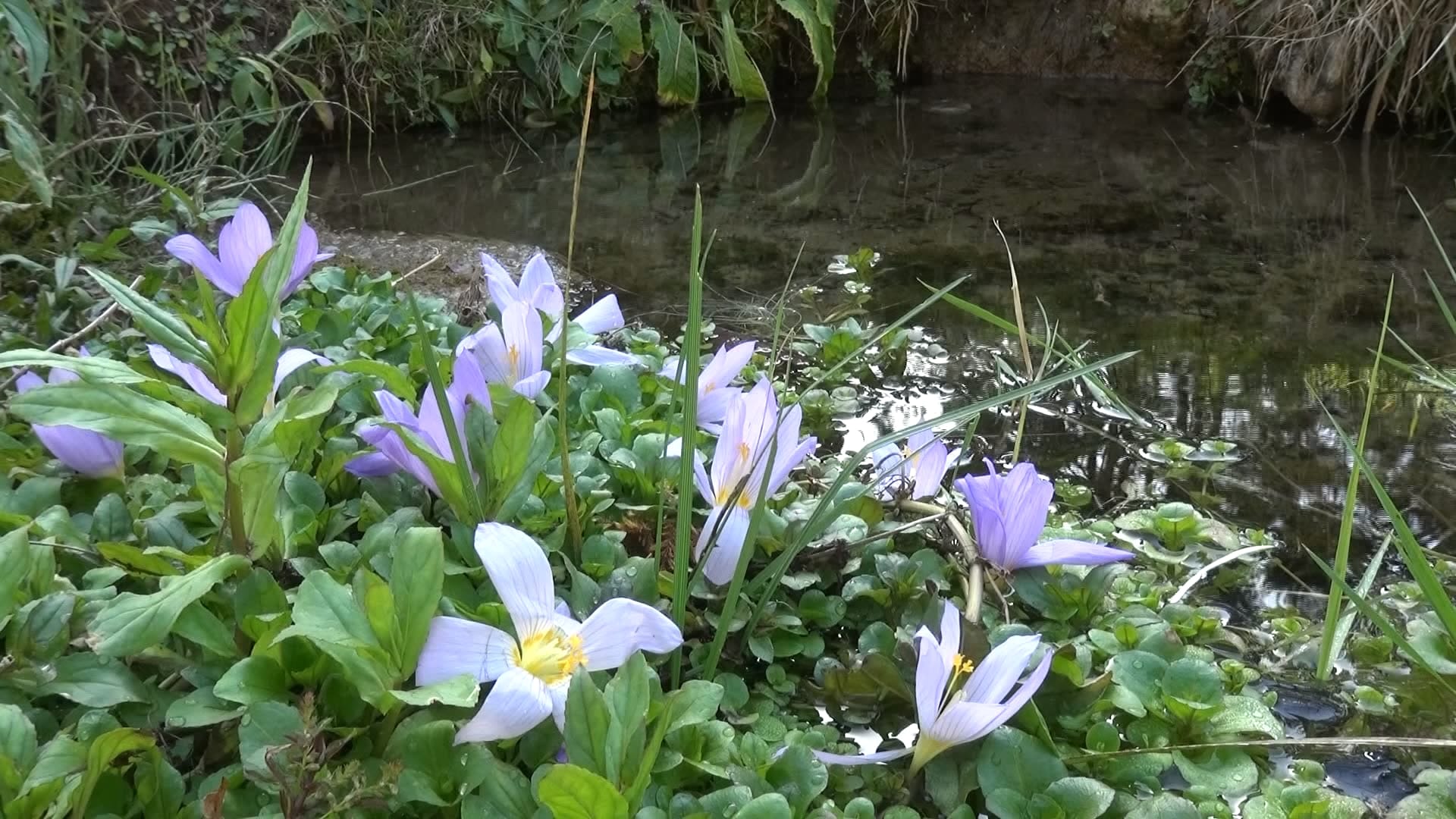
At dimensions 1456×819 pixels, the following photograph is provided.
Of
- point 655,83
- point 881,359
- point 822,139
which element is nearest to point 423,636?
point 881,359

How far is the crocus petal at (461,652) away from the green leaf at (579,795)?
0.37 ft

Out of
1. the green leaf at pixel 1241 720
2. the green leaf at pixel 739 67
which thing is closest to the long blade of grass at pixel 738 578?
the green leaf at pixel 1241 720

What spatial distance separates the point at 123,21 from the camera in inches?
144

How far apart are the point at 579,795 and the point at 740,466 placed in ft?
1.43

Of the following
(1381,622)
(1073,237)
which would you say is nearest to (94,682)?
(1381,622)

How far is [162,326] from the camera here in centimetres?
85

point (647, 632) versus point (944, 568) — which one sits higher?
point (647, 632)

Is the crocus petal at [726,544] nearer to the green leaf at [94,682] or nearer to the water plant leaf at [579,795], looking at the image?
the water plant leaf at [579,795]

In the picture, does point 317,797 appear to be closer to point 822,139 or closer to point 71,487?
point 71,487

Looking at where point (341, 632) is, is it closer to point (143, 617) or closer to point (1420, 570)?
point (143, 617)

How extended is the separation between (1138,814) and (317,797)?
2.16 feet

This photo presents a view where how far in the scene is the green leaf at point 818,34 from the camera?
16.7 feet

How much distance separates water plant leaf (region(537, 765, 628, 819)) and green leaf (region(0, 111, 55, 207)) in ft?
5.15

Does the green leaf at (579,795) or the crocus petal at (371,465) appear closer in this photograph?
the green leaf at (579,795)
